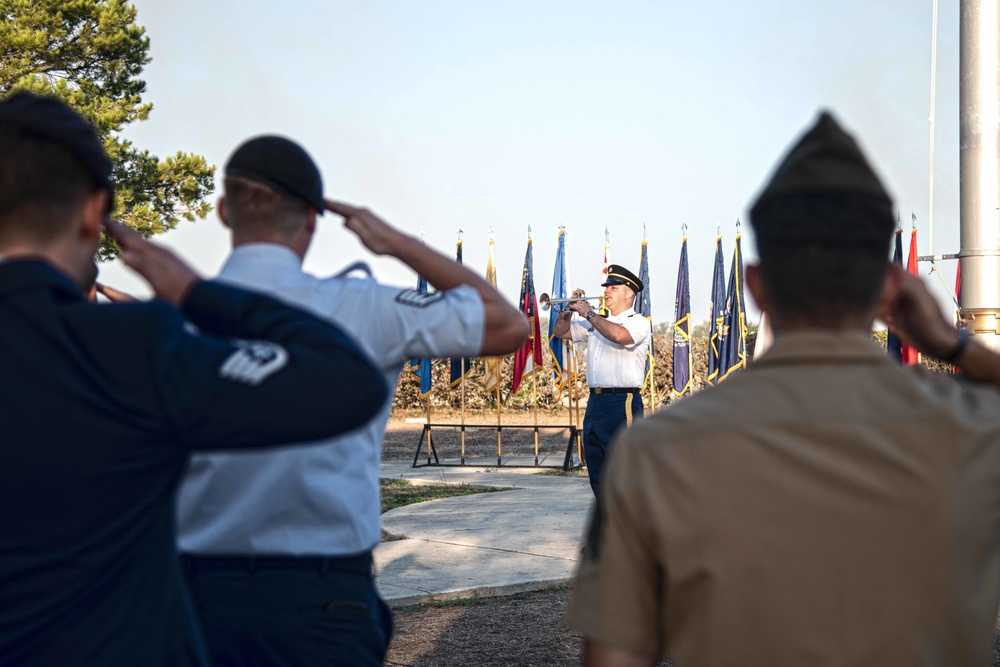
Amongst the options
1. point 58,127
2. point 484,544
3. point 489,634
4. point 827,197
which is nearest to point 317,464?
point 58,127

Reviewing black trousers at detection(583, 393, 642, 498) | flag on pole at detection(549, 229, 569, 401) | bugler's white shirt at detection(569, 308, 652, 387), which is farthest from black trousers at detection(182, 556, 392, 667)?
flag on pole at detection(549, 229, 569, 401)

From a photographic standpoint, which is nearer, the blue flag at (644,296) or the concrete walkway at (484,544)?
the concrete walkway at (484,544)

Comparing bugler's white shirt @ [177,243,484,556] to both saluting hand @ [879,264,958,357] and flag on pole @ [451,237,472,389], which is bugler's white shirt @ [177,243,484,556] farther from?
flag on pole @ [451,237,472,389]

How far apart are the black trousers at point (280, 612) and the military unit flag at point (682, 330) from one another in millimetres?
12896

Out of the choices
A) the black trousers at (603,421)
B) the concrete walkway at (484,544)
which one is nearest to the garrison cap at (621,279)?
the black trousers at (603,421)

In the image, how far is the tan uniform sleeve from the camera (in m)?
1.39

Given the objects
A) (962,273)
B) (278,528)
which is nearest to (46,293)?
(278,528)

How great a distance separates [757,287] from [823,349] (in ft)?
0.50

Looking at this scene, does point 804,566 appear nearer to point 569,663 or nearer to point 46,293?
point 46,293

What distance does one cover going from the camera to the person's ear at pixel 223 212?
2301 millimetres

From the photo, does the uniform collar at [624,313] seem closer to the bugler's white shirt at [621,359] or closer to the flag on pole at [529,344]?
the bugler's white shirt at [621,359]

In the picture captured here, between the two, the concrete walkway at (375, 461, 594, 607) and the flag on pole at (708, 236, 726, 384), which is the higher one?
the flag on pole at (708, 236, 726, 384)

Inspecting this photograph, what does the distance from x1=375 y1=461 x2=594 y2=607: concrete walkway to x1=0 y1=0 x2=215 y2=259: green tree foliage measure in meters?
7.14

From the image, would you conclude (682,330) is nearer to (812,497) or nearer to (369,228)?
(369,228)
